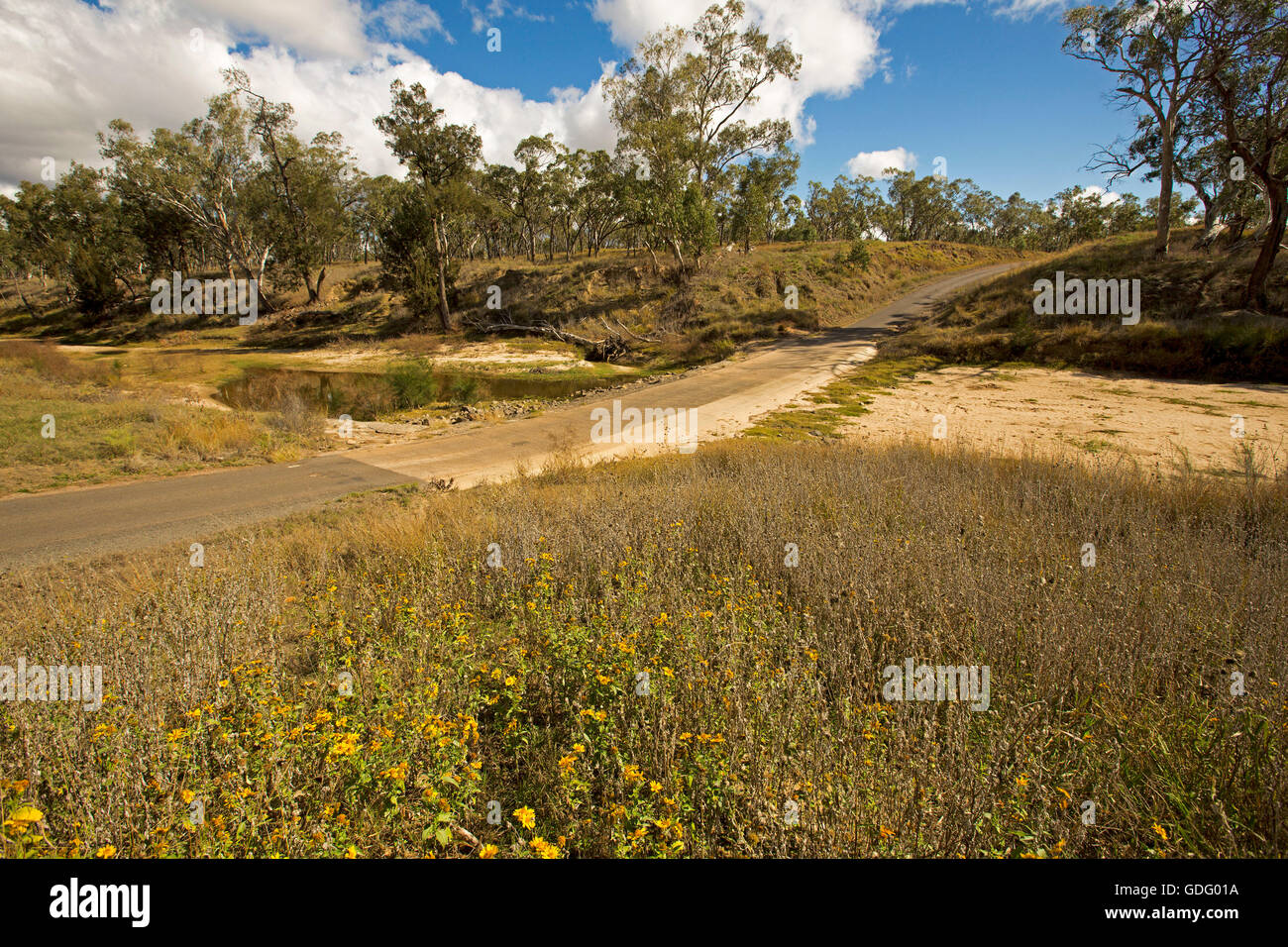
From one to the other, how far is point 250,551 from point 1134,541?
Answer: 1049 cm

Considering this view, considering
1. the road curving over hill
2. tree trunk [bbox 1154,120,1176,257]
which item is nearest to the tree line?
tree trunk [bbox 1154,120,1176,257]

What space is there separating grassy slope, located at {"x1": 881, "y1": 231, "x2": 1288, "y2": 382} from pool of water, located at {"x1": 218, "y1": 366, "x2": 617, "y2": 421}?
17.1 metres

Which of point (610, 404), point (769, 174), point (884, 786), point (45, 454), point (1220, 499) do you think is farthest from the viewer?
point (769, 174)

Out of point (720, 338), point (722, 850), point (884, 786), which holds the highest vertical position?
point (720, 338)

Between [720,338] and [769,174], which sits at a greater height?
[769,174]

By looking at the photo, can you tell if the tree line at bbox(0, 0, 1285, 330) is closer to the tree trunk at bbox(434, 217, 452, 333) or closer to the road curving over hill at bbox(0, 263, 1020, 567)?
the tree trunk at bbox(434, 217, 452, 333)

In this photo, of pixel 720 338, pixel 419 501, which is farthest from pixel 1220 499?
pixel 720 338

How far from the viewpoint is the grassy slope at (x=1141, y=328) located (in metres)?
18.7

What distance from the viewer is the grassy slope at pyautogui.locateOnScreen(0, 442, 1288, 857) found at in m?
2.71

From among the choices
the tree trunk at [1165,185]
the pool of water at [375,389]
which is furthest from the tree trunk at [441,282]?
the tree trunk at [1165,185]

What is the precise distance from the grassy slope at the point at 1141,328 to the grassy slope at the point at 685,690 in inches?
664

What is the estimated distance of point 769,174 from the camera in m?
51.1

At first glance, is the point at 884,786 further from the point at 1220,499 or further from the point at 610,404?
the point at 610,404

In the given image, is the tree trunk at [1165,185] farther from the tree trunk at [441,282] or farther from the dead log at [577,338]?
the tree trunk at [441,282]
